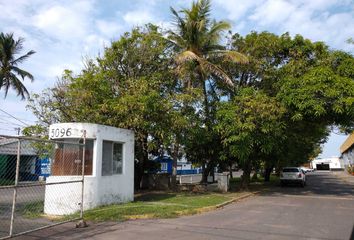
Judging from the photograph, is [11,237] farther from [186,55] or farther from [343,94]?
[343,94]

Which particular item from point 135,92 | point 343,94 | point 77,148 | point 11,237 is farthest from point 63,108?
point 343,94

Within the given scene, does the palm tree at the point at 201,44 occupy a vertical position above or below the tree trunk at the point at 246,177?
above

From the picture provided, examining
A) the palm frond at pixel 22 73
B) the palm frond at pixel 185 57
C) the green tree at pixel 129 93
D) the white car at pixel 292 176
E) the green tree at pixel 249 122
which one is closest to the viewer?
the green tree at pixel 129 93

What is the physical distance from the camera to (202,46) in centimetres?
2328

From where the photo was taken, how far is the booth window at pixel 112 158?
1538 centimetres

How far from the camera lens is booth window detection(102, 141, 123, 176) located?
1538cm

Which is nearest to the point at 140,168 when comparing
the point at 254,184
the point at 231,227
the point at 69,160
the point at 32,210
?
the point at 69,160

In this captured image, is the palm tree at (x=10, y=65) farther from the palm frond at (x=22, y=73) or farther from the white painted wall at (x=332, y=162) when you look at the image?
the white painted wall at (x=332, y=162)

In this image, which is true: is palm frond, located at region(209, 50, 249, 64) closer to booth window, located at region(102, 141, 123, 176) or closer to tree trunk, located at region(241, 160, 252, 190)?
tree trunk, located at region(241, 160, 252, 190)

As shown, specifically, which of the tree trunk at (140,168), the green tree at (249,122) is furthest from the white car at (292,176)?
the tree trunk at (140,168)

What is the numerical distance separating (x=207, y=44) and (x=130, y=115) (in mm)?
8102

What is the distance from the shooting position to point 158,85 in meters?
21.4

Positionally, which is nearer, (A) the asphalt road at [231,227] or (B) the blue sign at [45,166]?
(A) the asphalt road at [231,227]

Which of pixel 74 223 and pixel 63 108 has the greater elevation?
pixel 63 108
